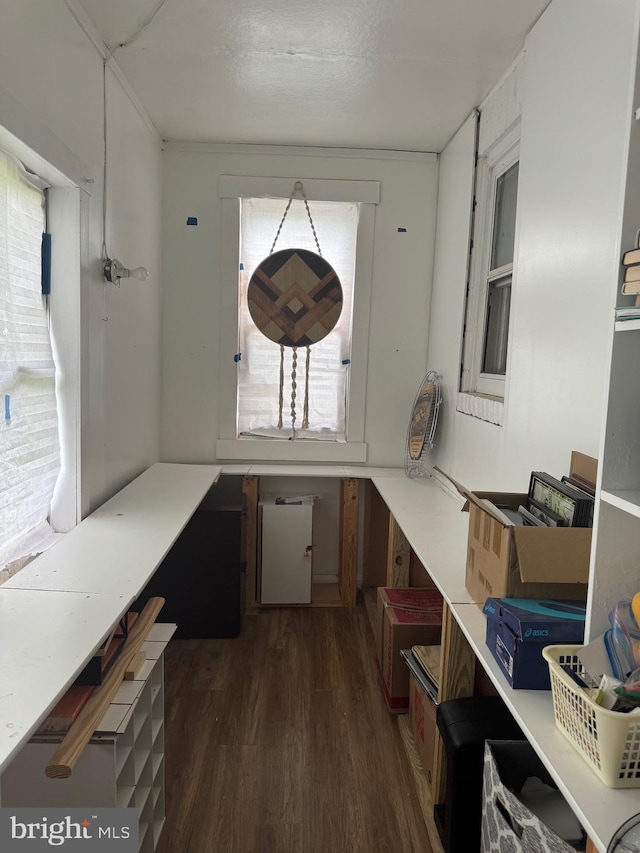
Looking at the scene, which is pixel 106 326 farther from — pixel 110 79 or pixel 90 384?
pixel 110 79

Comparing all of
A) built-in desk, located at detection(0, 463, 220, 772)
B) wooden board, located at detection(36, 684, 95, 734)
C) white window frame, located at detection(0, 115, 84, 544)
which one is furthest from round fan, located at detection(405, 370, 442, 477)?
wooden board, located at detection(36, 684, 95, 734)

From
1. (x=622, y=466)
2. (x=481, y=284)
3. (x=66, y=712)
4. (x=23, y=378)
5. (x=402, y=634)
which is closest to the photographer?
(x=622, y=466)

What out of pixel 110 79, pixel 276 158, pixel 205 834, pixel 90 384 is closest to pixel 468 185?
pixel 276 158

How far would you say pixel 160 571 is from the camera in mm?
3178

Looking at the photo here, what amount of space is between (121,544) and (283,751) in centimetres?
104

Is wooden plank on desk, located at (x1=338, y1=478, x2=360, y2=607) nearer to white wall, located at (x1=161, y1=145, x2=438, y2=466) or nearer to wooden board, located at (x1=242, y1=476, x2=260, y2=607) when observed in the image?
white wall, located at (x1=161, y1=145, x2=438, y2=466)

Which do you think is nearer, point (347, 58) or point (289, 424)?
point (347, 58)

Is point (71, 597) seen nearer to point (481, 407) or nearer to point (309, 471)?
point (481, 407)

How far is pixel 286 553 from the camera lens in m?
3.60

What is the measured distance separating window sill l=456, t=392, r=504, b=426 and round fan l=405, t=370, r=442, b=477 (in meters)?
0.28

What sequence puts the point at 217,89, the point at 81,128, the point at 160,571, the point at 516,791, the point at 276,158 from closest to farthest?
the point at 516,791, the point at 81,128, the point at 217,89, the point at 160,571, the point at 276,158

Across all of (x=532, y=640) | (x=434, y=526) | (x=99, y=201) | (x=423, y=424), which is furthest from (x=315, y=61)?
(x=532, y=640)

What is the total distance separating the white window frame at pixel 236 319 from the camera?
363cm

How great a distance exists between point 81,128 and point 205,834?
8.08ft
